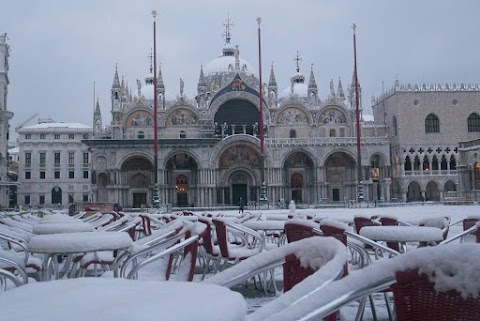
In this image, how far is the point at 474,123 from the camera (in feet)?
164

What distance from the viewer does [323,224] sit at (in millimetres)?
5633

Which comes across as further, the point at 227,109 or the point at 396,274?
the point at 227,109

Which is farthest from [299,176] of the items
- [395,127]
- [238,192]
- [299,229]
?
[299,229]

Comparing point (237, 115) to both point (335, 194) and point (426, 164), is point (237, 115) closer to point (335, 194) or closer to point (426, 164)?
point (335, 194)

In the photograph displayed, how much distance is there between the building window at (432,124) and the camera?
4912cm

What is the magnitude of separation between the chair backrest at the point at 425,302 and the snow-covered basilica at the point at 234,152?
Answer: 41542 millimetres

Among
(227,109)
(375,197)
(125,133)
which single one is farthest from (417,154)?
(125,133)

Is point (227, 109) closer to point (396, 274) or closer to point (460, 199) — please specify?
point (460, 199)

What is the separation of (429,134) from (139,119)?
80.6 feet

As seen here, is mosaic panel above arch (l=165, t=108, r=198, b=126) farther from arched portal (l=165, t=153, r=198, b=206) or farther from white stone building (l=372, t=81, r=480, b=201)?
white stone building (l=372, t=81, r=480, b=201)

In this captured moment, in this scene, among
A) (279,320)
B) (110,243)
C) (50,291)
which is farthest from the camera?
A: (110,243)

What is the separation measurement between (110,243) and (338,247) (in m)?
2.64

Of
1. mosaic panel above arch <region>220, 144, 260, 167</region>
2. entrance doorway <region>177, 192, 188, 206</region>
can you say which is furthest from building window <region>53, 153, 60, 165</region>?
mosaic panel above arch <region>220, 144, 260, 167</region>

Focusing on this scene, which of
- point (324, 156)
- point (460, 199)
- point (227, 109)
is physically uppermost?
point (227, 109)
